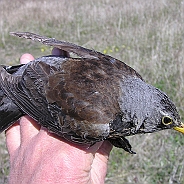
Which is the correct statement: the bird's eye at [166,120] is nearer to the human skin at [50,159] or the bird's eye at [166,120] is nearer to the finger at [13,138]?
the human skin at [50,159]

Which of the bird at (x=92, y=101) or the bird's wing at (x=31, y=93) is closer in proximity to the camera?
the bird at (x=92, y=101)

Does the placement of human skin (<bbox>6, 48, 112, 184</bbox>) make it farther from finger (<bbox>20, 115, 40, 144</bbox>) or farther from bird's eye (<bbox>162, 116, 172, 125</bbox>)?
bird's eye (<bbox>162, 116, 172, 125</bbox>)

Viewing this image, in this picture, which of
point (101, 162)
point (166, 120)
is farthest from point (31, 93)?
point (166, 120)

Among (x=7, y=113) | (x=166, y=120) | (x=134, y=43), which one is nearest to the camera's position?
(x=166, y=120)

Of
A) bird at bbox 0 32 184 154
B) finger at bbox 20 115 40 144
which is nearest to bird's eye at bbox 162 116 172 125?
bird at bbox 0 32 184 154

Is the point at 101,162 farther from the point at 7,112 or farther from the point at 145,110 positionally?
the point at 7,112

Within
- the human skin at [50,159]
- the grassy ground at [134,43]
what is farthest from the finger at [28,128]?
the grassy ground at [134,43]
